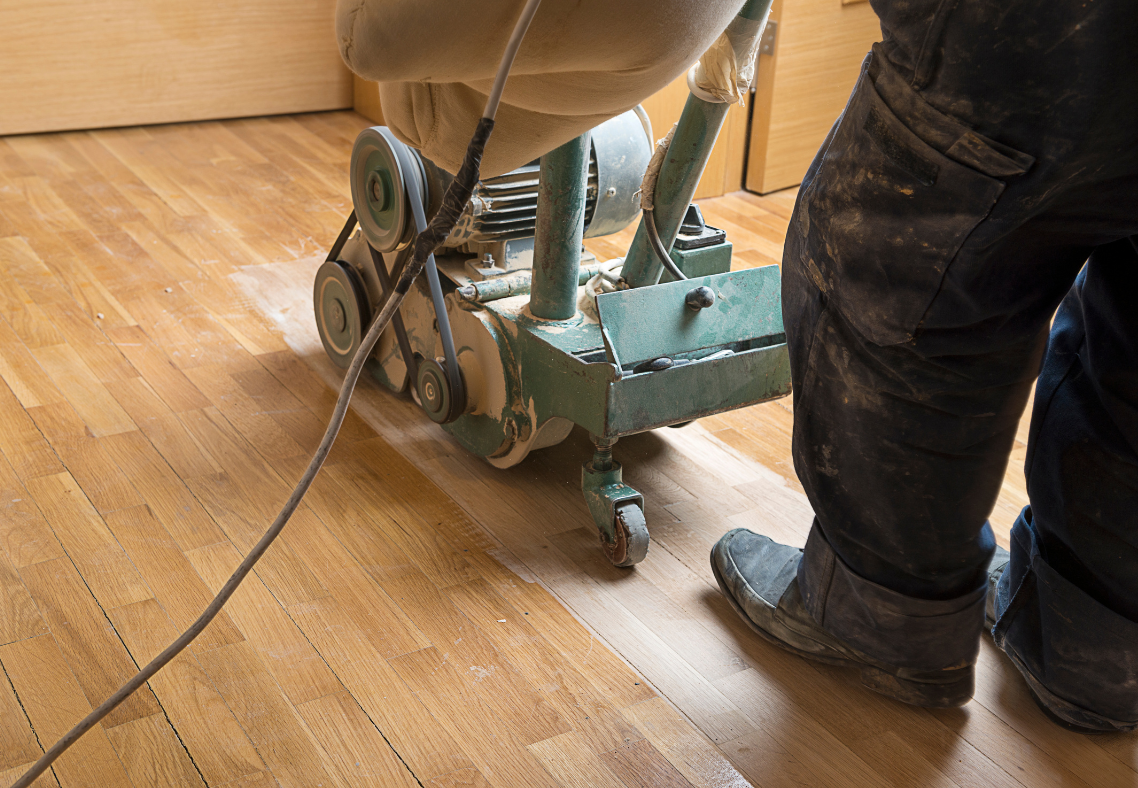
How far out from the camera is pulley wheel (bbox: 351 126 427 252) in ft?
4.74

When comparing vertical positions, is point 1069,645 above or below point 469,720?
above

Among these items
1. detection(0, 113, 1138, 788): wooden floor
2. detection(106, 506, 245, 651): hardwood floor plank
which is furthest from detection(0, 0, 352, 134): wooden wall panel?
detection(106, 506, 245, 651): hardwood floor plank

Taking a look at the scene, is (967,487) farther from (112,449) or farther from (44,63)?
(44,63)

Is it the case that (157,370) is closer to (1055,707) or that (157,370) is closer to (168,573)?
(168,573)

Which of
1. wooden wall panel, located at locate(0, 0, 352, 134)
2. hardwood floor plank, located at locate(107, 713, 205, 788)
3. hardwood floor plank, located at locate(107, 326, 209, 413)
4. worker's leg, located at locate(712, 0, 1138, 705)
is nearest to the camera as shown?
worker's leg, located at locate(712, 0, 1138, 705)

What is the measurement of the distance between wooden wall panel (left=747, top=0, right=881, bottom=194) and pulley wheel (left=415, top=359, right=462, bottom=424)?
1.52 metres

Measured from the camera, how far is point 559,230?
51.9 inches

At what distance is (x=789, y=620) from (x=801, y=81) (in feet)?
6.24

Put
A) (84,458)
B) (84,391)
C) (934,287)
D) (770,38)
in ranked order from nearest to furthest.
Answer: (934,287)
(84,458)
(84,391)
(770,38)

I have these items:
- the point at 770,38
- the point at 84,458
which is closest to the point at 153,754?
Answer: the point at 84,458

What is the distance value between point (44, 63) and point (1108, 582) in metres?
3.00

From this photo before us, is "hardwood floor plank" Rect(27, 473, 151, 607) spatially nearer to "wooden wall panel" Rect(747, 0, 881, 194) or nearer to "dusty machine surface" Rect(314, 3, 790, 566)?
"dusty machine surface" Rect(314, 3, 790, 566)

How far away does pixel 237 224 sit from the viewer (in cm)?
242

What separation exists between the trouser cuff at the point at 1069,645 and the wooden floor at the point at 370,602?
0.14ft
